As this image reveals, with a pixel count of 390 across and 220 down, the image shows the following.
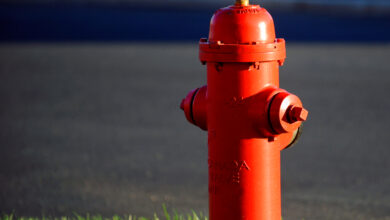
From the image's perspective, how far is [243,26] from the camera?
255cm

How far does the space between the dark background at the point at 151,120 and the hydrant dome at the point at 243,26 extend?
1.77 metres

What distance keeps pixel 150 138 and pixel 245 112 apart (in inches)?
126

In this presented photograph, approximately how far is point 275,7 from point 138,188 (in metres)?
10.3

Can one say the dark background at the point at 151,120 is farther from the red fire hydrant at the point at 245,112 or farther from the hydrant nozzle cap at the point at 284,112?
the hydrant nozzle cap at the point at 284,112

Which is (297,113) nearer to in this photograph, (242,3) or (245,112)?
(245,112)

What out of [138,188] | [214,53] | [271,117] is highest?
[214,53]

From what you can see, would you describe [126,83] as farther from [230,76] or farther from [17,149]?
[230,76]

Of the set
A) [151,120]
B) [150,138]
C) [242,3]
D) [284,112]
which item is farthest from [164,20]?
[284,112]

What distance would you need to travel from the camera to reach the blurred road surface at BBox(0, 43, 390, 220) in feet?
14.5

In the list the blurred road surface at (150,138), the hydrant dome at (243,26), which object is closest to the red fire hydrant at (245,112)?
the hydrant dome at (243,26)

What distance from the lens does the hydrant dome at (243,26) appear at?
2551 mm

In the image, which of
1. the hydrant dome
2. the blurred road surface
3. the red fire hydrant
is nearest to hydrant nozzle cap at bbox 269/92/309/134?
the red fire hydrant

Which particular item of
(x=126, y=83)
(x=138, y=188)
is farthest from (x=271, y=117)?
(x=126, y=83)

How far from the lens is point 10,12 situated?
13.9 metres
